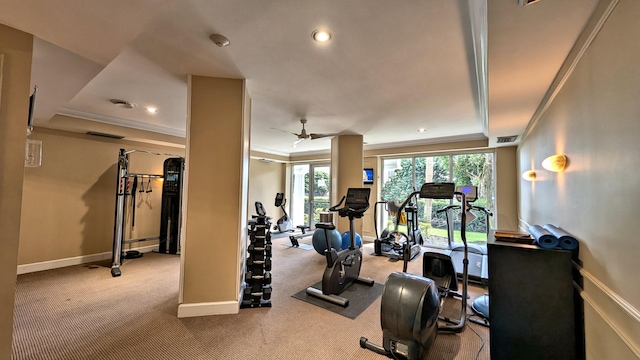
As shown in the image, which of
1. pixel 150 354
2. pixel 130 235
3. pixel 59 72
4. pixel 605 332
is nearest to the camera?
pixel 605 332

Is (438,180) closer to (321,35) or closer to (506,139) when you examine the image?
(506,139)

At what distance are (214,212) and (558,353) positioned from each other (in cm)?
308

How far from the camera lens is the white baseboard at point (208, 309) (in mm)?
2592

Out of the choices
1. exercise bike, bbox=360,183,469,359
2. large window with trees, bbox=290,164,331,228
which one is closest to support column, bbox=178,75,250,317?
exercise bike, bbox=360,183,469,359

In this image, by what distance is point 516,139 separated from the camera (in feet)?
14.9

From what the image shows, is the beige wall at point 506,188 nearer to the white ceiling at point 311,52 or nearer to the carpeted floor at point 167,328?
the white ceiling at point 311,52

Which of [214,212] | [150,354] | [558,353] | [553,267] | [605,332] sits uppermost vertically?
[214,212]

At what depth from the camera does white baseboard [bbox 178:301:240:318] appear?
2.59m

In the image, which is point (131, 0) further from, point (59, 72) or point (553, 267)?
→ point (553, 267)

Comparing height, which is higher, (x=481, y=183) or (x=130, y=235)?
(x=481, y=183)

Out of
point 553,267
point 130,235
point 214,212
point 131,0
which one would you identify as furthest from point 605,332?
point 130,235

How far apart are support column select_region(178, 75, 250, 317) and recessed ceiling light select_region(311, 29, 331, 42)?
1.13 meters

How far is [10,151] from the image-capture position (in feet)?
5.09

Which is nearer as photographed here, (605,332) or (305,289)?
(605,332)
